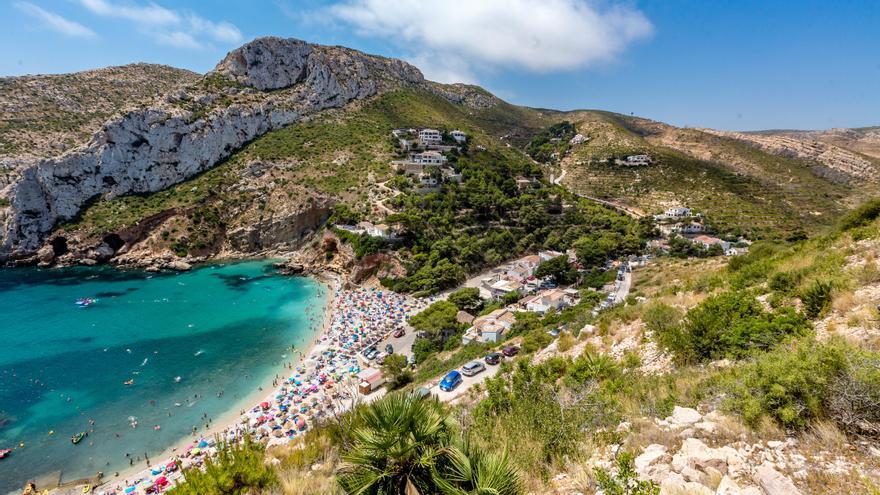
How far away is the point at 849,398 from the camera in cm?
349

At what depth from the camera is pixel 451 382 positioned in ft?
48.6

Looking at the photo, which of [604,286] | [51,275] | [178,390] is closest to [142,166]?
[51,275]

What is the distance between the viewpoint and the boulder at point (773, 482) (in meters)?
2.94

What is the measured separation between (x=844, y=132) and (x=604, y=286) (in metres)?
167

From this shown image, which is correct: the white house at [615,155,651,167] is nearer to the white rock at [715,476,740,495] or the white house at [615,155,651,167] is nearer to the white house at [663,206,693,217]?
the white house at [663,206,693,217]

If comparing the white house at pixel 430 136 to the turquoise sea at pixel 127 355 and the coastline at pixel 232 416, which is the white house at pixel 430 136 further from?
the coastline at pixel 232 416

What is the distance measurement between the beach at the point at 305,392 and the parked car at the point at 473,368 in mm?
A: 5072

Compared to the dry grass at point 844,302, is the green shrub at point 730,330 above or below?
below

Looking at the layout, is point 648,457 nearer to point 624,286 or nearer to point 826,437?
point 826,437

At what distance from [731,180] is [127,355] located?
79.0m

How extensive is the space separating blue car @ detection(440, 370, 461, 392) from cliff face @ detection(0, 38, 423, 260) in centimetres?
6071

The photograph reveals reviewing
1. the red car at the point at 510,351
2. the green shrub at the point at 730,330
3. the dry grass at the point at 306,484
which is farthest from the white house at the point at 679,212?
the dry grass at the point at 306,484

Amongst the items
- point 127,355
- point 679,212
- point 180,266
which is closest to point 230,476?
point 127,355

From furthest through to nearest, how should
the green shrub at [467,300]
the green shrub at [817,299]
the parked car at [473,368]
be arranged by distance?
the green shrub at [467,300] → the parked car at [473,368] → the green shrub at [817,299]
